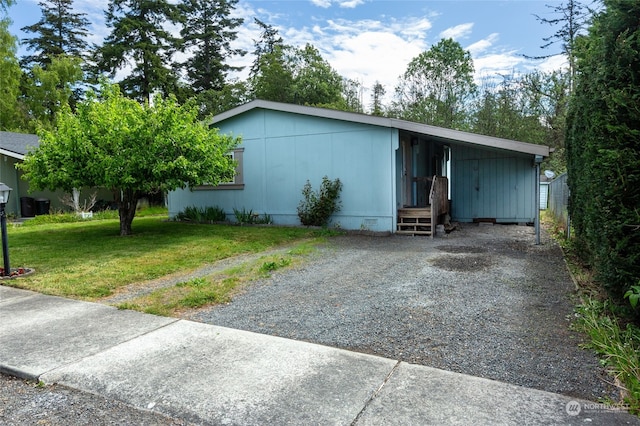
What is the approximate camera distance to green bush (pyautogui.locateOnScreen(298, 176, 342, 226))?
10.4 meters

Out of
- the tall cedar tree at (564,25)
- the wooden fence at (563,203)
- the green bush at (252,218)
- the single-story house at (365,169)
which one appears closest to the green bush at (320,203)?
the single-story house at (365,169)

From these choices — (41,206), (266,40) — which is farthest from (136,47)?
(41,206)

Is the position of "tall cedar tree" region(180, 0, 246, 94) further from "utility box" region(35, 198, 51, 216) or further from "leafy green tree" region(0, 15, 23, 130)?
"utility box" region(35, 198, 51, 216)

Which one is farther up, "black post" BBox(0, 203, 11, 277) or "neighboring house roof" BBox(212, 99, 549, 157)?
"neighboring house roof" BBox(212, 99, 549, 157)

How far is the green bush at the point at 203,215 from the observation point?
1217 cm

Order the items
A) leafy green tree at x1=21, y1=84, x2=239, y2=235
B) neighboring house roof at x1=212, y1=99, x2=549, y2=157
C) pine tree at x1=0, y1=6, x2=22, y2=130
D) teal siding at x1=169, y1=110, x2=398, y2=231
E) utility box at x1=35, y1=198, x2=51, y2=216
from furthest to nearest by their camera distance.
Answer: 1. pine tree at x1=0, y1=6, x2=22, y2=130
2. utility box at x1=35, y1=198, x2=51, y2=216
3. teal siding at x1=169, y1=110, x2=398, y2=231
4. neighboring house roof at x1=212, y1=99, x2=549, y2=157
5. leafy green tree at x1=21, y1=84, x2=239, y2=235

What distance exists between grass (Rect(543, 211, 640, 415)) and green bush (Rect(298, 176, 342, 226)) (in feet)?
A: 21.1

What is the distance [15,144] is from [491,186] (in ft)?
60.1

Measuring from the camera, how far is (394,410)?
2326 mm

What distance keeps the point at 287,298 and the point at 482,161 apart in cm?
1008

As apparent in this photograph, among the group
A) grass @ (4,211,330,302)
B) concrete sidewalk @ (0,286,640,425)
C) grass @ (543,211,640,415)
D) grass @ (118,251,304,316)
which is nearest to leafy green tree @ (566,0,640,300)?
grass @ (543,211,640,415)

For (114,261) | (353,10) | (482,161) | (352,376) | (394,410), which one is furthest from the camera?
(353,10)

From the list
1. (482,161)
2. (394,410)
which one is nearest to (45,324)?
(394,410)

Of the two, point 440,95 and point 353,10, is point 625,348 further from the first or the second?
point 440,95
